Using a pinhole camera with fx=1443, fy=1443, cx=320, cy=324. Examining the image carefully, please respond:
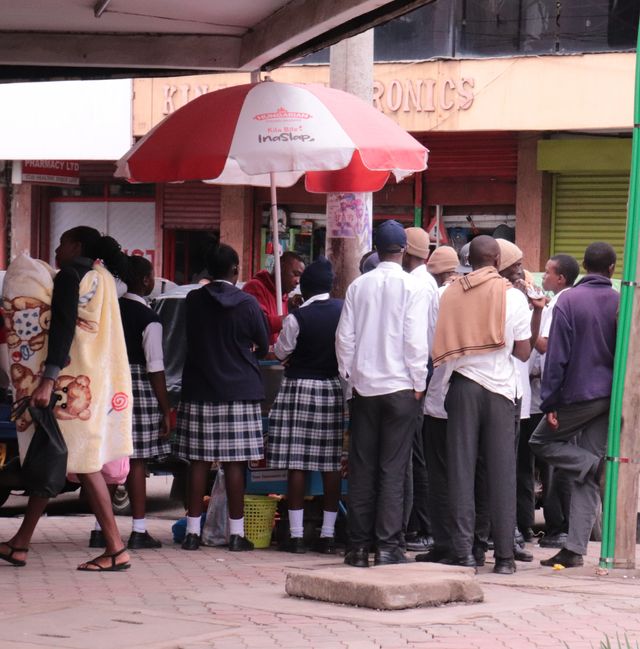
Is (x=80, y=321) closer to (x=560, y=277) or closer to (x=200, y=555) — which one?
(x=200, y=555)

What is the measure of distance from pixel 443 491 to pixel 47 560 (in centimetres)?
246

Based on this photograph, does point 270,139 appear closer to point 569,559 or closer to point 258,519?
point 258,519

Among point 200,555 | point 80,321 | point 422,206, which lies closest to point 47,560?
point 200,555

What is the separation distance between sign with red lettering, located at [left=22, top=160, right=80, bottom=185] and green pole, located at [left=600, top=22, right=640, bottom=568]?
1734 cm

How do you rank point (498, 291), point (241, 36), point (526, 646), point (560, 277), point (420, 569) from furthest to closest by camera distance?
point (241, 36) < point (560, 277) < point (498, 291) < point (420, 569) < point (526, 646)

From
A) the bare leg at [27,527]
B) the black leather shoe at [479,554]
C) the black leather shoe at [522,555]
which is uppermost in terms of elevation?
the bare leg at [27,527]

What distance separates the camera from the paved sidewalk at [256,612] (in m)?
6.27

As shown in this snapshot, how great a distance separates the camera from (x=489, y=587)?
805 cm

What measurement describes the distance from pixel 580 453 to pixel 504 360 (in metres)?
0.83

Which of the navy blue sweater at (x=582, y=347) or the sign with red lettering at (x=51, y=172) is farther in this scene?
the sign with red lettering at (x=51, y=172)

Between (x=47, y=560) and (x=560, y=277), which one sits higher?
(x=560, y=277)

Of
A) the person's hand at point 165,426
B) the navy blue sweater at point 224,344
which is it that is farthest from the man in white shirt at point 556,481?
A: the person's hand at point 165,426

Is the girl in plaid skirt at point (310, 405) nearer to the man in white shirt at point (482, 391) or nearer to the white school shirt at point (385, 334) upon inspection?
the white school shirt at point (385, 334)

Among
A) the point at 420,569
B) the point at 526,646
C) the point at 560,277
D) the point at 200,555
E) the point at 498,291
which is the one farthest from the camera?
the point at 560,277
